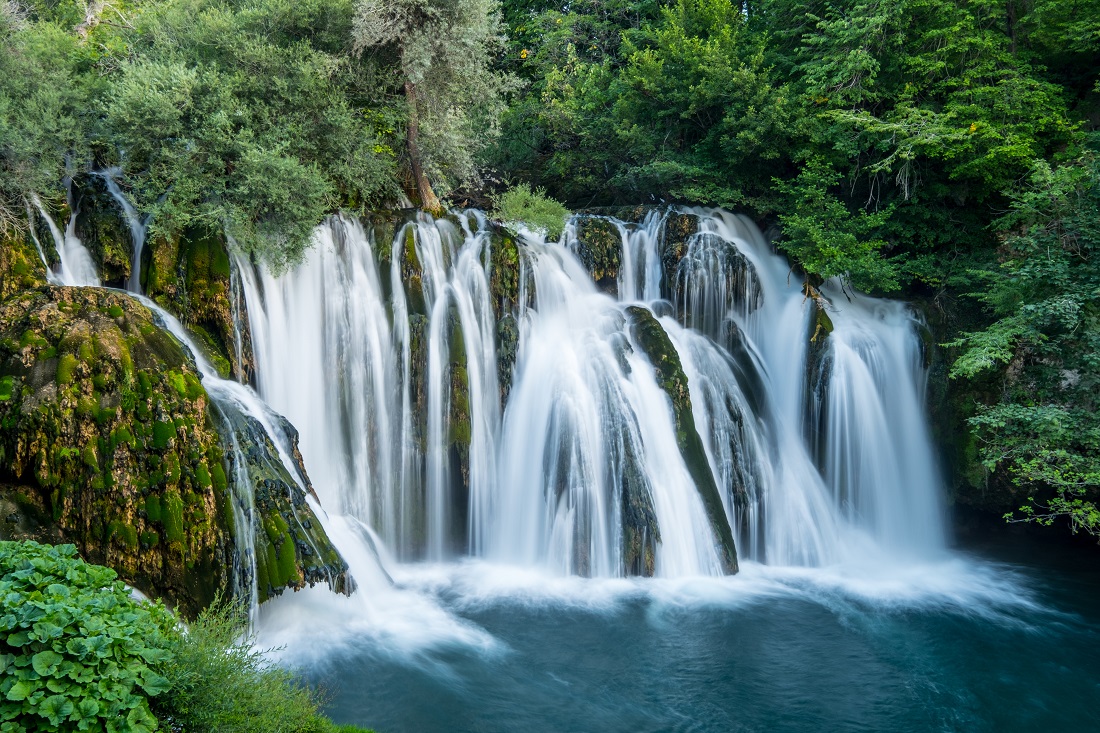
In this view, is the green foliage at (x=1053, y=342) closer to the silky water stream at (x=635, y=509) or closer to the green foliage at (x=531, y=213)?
the silky water stream at (x=635, y=509)

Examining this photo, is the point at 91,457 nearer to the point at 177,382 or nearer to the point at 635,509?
the point at 177,382

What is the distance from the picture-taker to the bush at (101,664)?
365 cm

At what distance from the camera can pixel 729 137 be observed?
52.0 ft

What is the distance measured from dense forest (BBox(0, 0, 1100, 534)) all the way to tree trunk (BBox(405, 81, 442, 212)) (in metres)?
0.05

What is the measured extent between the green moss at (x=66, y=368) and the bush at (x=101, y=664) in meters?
3.10

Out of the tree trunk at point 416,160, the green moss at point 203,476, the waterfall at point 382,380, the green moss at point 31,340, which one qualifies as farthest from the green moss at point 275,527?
the tree trunk at point 416,160

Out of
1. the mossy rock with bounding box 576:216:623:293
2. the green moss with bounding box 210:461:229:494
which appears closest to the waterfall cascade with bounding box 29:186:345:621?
the green moss with bounding box 210:461:229:494

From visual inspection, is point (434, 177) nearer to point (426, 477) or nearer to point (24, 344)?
point (426, 477)

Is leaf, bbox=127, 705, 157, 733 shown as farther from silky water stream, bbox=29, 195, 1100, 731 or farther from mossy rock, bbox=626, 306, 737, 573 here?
mossy rock, bbox=626, 306, 737, 573

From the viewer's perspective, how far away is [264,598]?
777 cm

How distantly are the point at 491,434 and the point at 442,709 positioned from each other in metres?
5.11

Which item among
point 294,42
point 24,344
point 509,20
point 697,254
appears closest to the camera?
point 24,344

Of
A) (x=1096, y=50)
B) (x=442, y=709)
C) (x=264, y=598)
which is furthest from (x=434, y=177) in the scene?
(x=1096, y=50)

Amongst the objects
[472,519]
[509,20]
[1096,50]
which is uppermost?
[509,20]
